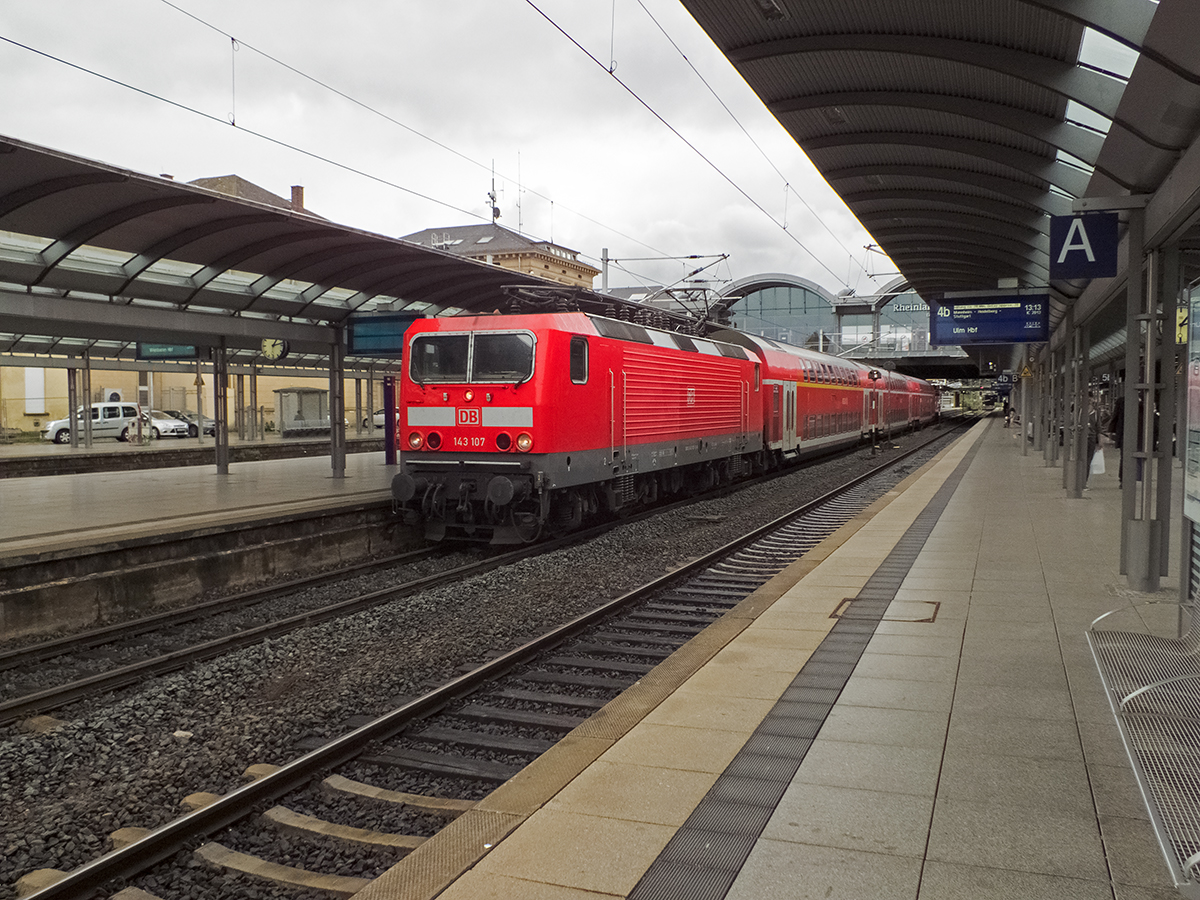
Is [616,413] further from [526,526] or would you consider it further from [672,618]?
[672,618]

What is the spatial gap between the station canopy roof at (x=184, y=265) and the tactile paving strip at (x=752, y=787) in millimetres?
8011

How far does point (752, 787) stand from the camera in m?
4.28

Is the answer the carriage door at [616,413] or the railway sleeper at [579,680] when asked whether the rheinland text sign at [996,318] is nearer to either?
the carriage door at [616,413]

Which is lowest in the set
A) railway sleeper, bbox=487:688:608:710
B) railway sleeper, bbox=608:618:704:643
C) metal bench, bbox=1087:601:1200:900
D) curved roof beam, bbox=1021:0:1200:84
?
railway sleeper, bbox=487:688:608:710

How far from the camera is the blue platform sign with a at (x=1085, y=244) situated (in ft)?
29.7

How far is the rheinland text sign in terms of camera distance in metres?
18.6

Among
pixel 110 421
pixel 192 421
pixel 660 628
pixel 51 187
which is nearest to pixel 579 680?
pixel 660 628

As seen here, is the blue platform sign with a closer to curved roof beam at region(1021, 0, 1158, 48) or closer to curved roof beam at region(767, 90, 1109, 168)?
curved roof beam at region(767, 90, 1109, 168)

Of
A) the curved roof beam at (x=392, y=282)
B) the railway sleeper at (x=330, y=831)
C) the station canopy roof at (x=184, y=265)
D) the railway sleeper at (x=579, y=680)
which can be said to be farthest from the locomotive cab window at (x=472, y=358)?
the railway sleeper at (x=330, y=831)

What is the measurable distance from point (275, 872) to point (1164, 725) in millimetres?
3875

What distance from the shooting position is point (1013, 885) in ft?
10.8

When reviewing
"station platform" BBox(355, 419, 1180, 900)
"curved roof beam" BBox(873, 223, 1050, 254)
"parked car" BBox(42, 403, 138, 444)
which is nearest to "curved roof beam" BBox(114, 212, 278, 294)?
"station platform" BBox(355, 419, 1180, 900)

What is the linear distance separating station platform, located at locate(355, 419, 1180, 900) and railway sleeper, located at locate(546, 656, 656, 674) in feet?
1.43

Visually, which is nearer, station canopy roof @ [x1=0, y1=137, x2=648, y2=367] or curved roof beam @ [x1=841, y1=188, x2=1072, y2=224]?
station canopy roof @ [x1=0, y1=137, x2=648, y2=367]
